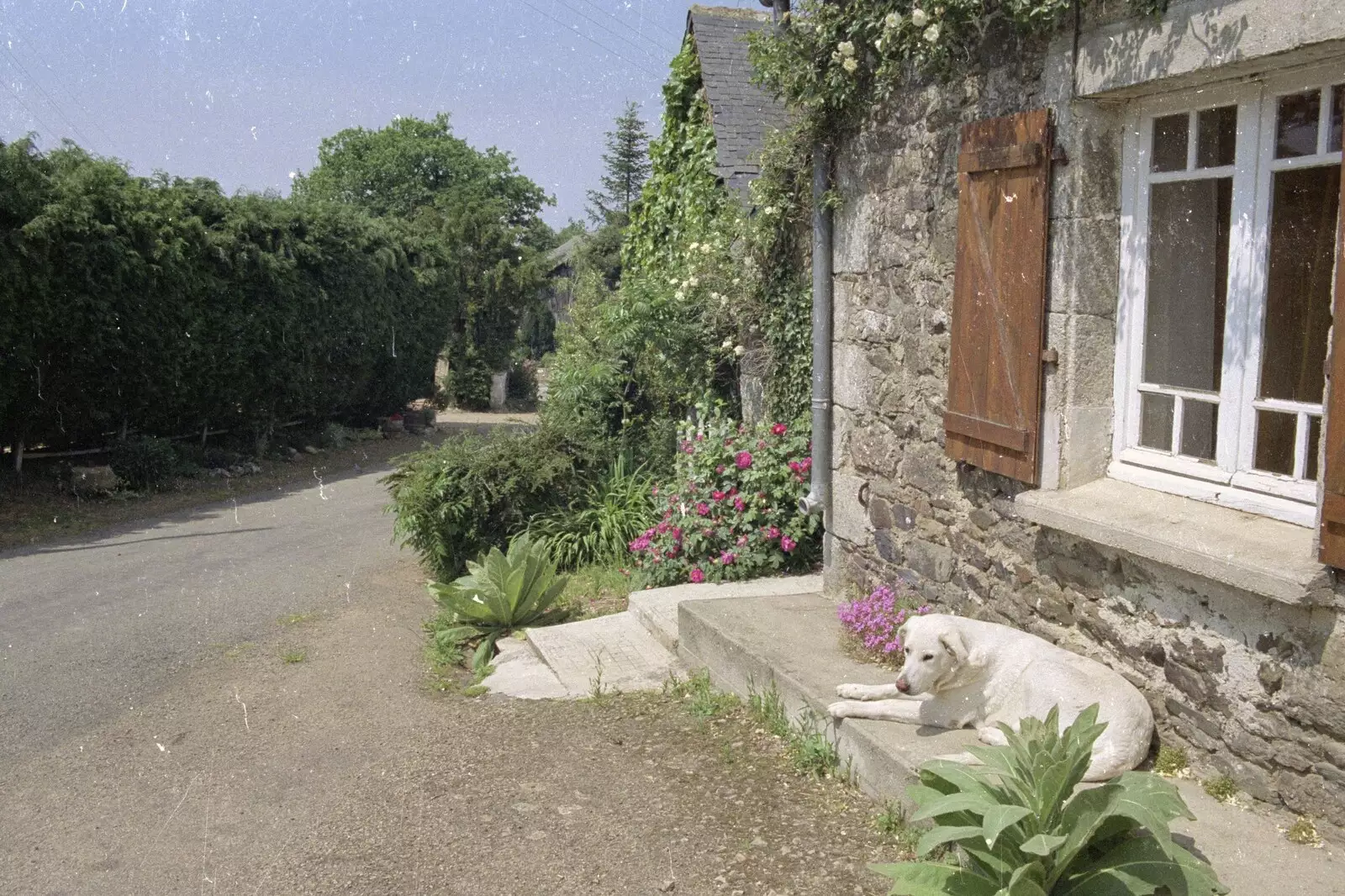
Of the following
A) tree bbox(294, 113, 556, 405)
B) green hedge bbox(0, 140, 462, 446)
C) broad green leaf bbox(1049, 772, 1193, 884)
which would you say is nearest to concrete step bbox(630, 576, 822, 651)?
broad green leaf bbox(1049, 772, 1193, 884)

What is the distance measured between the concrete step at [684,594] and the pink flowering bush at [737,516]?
188mm

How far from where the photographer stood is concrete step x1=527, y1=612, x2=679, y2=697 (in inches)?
234

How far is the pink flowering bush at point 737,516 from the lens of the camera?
23.1 feet

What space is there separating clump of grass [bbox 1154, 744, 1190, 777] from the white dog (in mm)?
59

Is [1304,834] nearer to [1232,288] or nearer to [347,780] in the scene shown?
[1232,288]

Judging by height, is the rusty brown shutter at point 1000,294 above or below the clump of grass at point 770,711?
above

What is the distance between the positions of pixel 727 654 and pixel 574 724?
827mm

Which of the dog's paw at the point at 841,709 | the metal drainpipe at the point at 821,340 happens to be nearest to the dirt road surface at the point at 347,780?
the dog's paw at the point at 841,709

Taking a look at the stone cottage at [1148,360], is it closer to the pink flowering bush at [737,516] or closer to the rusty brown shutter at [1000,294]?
the rusty brown shutter at [1000,294]

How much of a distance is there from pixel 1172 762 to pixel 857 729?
1102mm

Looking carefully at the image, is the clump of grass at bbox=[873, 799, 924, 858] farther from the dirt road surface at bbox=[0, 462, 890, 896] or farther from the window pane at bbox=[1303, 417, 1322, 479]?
the window pane at bbox=[1303, 417, 1322, 479]

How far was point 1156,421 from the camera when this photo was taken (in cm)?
407

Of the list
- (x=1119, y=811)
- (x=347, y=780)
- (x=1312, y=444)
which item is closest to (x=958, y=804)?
(x=1119, y=811)

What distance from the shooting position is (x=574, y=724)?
5.40 metres
